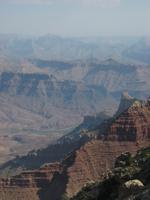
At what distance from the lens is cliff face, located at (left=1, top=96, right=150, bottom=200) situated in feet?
368

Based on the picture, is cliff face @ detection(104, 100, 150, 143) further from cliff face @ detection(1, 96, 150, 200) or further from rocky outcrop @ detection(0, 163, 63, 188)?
rocky outcrop @ detection(0, 163, 63, 188)

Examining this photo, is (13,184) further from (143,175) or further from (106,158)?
(143,175)

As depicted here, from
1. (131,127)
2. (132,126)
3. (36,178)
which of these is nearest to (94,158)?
(131,127)

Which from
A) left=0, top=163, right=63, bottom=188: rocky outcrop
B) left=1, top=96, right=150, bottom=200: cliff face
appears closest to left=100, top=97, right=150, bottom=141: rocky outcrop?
left=1, top=96, right=150, bottom=200: cliff face

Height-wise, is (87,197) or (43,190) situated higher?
(87,197)

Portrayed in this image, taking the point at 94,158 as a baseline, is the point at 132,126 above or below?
above

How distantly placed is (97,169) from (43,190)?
11805mm

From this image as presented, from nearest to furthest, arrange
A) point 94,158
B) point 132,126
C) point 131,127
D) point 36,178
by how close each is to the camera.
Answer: point 36,178 < point 94,158 < point 131,127 < point 132,126

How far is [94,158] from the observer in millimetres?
120750

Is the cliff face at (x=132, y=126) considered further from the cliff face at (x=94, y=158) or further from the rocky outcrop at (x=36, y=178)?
the rocky outcrop at (x=36, y=178)

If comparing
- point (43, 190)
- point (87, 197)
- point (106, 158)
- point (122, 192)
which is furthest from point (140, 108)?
point (122, 192)

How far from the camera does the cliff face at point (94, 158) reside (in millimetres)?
112062

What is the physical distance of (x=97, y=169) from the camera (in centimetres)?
11781

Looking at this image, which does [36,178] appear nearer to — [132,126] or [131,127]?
[131,127]
